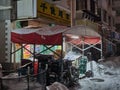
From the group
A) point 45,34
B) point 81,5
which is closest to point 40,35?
point 45,34

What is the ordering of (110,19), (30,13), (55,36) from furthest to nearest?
1. (110,19)
2. (30,13)
3. (55,36)

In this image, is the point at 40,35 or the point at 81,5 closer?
the point at 40,35

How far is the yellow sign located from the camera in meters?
13.5

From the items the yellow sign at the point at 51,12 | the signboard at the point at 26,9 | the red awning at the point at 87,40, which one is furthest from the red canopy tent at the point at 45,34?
the red awning at the point at 87,40

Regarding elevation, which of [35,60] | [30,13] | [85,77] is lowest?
[85,77]

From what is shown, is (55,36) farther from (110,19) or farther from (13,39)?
(110,19)

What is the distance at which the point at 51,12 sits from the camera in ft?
48.0

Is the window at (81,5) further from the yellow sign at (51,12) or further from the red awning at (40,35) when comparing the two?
the red awning at (40,35)

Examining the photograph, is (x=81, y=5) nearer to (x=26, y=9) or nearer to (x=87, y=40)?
(x=87, y=40)

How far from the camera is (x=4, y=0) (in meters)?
13.8

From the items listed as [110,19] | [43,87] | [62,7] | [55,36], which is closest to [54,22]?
[62,7]

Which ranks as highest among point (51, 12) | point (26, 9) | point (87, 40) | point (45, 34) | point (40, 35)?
point (26, 9)

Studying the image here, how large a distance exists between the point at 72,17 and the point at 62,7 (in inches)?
51.9

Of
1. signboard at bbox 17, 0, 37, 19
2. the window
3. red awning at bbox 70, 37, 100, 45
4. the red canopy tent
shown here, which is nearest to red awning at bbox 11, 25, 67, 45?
the red canopy tent
